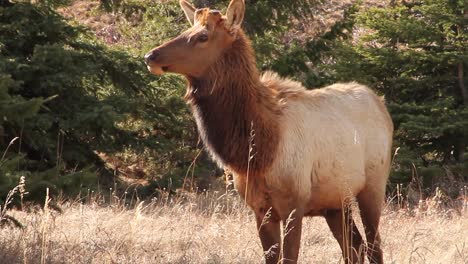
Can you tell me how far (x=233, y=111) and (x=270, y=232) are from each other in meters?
1.02

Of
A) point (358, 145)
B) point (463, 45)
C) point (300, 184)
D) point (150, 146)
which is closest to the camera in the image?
point (300, 184)

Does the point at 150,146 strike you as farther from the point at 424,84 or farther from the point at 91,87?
the point at 424,84

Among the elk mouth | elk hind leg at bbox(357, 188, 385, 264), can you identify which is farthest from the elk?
elk hind leg at bbox(357, 188, 385, 264)

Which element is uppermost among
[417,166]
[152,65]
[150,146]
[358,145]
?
[152,65]

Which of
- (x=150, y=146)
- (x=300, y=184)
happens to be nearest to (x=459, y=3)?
(x=150, y=146)

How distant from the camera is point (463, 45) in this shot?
47.5 feet

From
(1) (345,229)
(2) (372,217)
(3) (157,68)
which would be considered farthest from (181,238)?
(3) (157,68)

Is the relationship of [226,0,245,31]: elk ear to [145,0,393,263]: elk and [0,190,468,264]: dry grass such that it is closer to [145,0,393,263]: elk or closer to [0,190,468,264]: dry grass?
[145,0,393,263]: elk

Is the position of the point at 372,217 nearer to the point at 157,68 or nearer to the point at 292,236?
the point at 292,236

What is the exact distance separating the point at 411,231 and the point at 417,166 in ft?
17.1

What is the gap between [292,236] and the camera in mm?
6461

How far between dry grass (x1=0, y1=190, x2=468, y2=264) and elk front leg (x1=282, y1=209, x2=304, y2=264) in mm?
589

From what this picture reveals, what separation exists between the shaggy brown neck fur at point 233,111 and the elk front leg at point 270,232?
1.25 ft

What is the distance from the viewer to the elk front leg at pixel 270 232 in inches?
259
